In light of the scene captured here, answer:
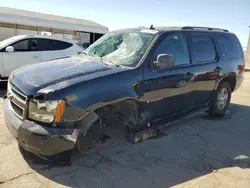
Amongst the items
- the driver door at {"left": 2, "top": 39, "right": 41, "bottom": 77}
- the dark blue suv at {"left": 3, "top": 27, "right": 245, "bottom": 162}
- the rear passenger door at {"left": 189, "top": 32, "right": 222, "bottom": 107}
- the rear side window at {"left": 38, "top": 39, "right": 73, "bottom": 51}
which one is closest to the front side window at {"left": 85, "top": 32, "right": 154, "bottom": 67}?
the dark blue suv at {"left": 3, "top": 27, "right": 245, "bottom": 162}

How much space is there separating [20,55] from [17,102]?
220 inches

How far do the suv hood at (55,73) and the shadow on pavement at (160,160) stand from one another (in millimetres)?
1081

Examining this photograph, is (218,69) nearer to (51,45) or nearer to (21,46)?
(51,45)

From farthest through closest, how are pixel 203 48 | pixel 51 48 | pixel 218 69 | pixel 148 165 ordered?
pixel 51 48 < pixel 218 69 < pixel 203 48 < pixel 148 165

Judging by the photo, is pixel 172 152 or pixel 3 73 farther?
pixel 3 73

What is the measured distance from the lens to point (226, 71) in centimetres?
523

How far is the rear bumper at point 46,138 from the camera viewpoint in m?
2.68

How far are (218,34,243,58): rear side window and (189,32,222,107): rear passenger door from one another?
0.36 metres

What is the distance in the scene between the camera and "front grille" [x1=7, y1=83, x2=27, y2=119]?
2.85m

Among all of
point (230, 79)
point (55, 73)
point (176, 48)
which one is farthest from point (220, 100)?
point (55, 73)

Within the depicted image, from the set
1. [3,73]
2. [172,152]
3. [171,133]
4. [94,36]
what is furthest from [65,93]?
[94,36]

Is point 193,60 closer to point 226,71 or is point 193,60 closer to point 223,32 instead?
point 226,71

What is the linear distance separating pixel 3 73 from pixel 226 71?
6.68m

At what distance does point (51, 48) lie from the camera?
8.64m
